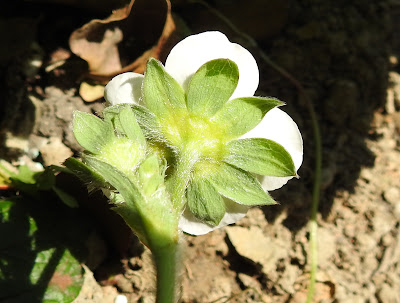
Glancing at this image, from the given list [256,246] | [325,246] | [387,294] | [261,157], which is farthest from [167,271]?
[387,294]

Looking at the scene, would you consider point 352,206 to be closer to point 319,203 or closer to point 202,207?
point 319,203

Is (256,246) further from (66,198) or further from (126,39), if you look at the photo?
(126,39)

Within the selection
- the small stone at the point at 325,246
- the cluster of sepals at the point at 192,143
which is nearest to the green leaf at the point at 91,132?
the cluster of sepals at the point at 192,143

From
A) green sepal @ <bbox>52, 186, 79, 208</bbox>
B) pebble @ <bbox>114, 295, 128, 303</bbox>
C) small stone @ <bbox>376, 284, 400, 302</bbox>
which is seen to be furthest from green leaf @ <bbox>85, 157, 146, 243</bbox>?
small stone @ <bbox>376, 284, 400, 302</bbox>

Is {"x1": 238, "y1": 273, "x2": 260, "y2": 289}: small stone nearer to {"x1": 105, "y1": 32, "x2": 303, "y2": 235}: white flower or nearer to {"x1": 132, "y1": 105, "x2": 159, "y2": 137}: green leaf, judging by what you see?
{"x1": 105, "y1": 32, "x2": 303, "y2": 235}: white flower

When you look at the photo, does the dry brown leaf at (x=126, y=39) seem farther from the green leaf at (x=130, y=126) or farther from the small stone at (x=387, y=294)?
the small stone at (x=387, y=294)

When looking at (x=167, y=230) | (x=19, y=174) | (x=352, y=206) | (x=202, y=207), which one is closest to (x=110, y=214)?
(x=19, y=174)
